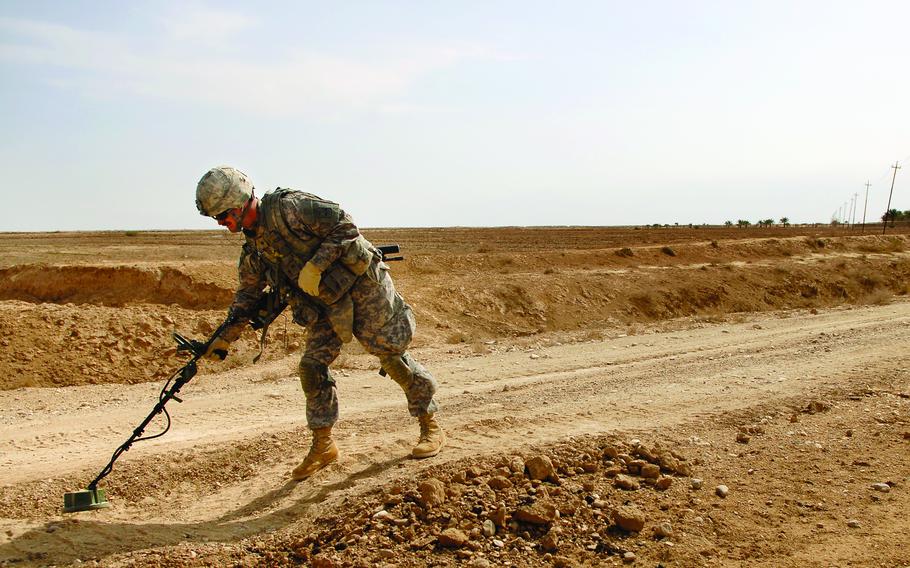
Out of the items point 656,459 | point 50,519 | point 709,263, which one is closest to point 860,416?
point 656,459

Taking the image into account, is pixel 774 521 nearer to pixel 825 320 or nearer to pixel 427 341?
pixel 427 341

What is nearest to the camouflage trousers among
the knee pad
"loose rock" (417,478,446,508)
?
the knee pad

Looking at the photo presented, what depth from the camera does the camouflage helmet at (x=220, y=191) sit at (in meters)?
4.63

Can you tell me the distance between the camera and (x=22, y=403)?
366 inches

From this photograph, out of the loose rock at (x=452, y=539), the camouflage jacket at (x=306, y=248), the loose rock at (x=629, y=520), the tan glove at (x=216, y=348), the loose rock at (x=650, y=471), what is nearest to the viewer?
the loose rock at (x=452, y=539)

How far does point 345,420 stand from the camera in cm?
703

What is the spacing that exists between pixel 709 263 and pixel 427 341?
11.8 meters

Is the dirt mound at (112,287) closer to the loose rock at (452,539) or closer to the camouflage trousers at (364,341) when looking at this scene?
the camouflage trousers at (364,341)

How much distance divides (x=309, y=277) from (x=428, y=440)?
1.51m

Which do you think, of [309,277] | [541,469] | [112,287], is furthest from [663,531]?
[112,287]

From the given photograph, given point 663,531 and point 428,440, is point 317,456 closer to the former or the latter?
point 428,440

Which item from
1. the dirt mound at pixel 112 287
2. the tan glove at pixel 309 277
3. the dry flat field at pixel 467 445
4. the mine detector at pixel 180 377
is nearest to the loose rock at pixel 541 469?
the dry flat field at pixel 467 445

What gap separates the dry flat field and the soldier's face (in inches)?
71.5

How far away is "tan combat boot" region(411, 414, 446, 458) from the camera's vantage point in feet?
17.0
